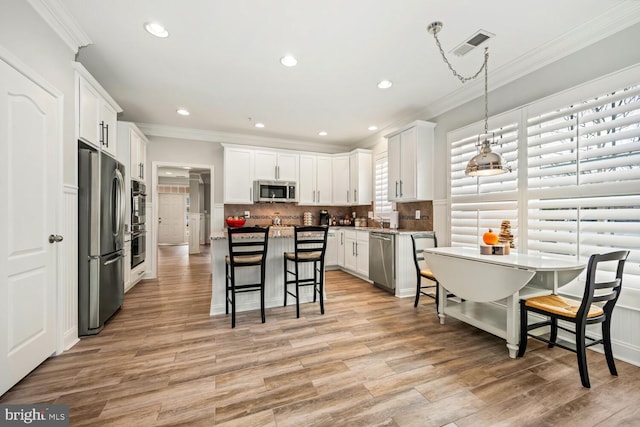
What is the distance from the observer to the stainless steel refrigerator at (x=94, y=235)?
8.12 ft

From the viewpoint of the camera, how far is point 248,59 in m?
2.80

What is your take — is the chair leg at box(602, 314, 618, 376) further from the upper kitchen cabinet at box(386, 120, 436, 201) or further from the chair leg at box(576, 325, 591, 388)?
the upper kitchen cabinet at box(386, 120, 436, 201)

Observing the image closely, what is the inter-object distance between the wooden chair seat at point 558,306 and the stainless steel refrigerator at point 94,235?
3757 mm

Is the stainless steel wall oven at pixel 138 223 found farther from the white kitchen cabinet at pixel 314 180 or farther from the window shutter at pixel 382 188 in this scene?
the window shutter at pixel 382 188

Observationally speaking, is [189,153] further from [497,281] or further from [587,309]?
[587,309]

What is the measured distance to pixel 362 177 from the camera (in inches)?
215

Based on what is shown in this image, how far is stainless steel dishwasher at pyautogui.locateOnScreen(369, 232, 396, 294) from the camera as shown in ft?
12.7

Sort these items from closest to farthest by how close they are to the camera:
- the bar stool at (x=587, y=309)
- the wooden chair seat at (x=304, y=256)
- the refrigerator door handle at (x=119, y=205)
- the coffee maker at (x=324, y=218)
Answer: the bar stool at (x=587, y=309)
the refrigerator door handle at (x=119, y=205)
the wooden chair seat at (x=304, y=256)
the coffee maker at (x=324, y=218)

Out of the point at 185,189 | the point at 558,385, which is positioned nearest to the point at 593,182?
the point at 558,385

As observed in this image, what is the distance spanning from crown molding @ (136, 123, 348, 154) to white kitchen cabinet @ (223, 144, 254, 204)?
0.42m

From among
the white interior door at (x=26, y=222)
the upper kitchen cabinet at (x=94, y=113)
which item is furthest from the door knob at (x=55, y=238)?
the upper kitchen cabinet at (x=94, y=113)

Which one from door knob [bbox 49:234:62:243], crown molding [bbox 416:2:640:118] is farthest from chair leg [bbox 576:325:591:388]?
door knob [bbox 49:234:62:243]

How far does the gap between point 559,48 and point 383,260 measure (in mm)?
3002

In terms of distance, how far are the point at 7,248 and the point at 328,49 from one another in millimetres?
2892
